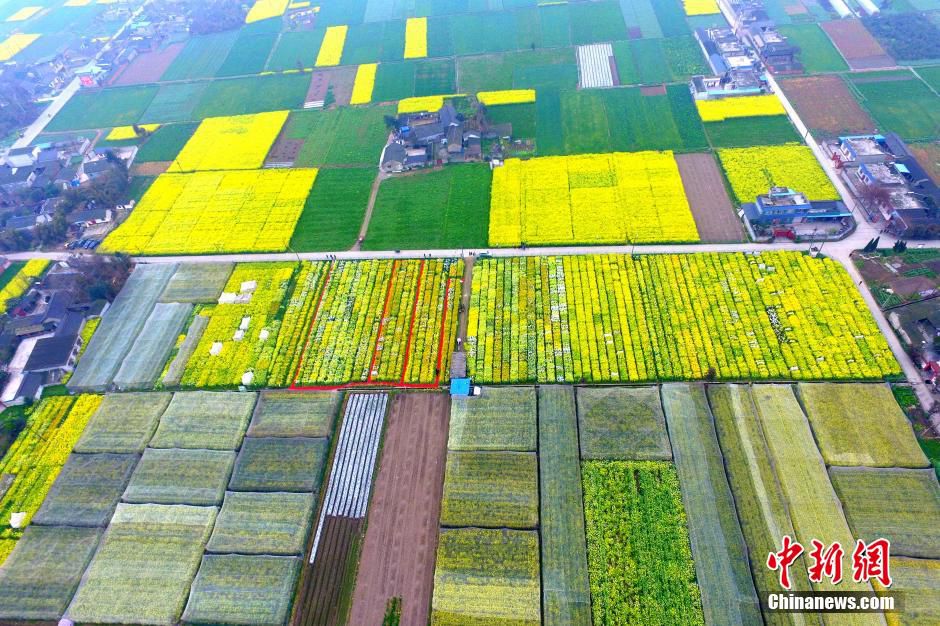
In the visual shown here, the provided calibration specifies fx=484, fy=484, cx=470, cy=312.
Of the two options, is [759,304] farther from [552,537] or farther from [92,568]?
[92,568]

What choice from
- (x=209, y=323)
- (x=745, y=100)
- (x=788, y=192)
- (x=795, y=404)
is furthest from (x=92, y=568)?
(x=745, y=100)

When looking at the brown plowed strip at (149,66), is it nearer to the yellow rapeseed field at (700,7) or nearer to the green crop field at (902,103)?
the yellow rapeseed field at (700,7)

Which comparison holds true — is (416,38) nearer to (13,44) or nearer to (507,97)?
(507,97)

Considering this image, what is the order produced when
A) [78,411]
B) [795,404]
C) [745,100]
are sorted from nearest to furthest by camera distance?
[795,404], [78,411], [745,100]

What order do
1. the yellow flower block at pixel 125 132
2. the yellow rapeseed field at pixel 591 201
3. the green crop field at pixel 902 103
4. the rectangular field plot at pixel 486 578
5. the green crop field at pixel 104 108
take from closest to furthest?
the rectangular field plot at pixel 486 578 < the yellow rapeseed field at pixel 591 201 < the green crop field at pixel 902 103 < the yellow flower block at pixel 125 132 < the green crop field at pixel 104 108

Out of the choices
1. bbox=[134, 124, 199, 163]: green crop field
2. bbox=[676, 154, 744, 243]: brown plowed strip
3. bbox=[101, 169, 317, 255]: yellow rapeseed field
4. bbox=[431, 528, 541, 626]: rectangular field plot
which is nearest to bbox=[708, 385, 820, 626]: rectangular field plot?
bbox=[431, 528, 541, 626]: rectangular field plot

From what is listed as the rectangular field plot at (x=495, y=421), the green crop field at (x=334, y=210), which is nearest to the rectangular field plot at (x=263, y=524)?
the rectangular field plot at (x=495, y=421)

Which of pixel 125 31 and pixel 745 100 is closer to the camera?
pixel 745 100
